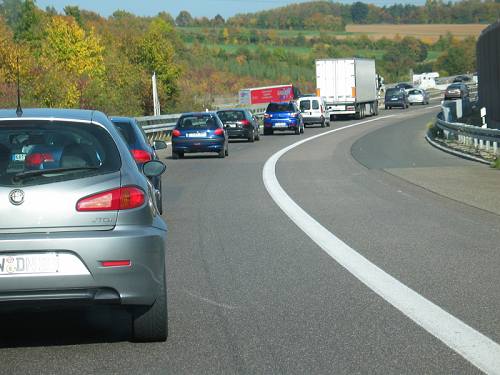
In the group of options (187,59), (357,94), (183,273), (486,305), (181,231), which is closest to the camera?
(486,305)

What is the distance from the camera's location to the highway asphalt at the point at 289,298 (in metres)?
6.33

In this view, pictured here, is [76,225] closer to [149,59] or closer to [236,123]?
[236,123]

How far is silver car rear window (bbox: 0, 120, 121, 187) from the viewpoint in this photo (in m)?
6.33

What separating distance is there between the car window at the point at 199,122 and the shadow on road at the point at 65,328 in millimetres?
22841

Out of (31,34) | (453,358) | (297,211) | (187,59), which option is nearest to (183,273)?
(453,358)

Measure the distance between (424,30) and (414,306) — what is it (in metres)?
162

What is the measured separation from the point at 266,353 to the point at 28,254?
158cm

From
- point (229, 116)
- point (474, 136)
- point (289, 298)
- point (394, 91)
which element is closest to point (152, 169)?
point (289, 298)

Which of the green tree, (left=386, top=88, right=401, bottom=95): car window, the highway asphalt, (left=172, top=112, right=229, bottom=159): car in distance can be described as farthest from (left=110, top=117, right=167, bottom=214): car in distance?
the green tree

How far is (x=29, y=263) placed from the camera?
6.16 meters

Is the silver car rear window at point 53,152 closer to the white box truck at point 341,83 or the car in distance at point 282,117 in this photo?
the car in distance at point 282,117

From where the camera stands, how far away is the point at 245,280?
924 cm

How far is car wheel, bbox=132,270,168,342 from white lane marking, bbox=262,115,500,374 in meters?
1.81

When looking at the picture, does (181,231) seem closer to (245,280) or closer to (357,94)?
(245,280)
